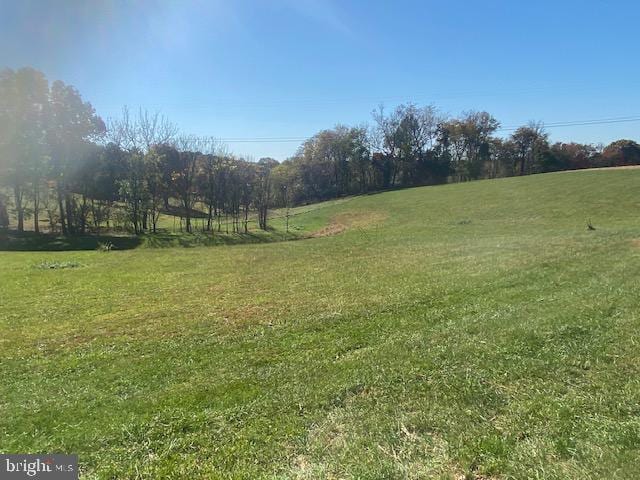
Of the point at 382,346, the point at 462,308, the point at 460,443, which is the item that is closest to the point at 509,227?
the point at 462,308

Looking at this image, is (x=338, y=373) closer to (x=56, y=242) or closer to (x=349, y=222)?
(x=56, y=242)

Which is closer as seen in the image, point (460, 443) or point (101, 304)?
point (460, 443)

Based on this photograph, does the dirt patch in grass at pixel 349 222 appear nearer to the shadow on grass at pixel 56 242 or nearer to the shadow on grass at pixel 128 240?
the shadow on grass at pixel 128 240

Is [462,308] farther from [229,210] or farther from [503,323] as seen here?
[229,210]

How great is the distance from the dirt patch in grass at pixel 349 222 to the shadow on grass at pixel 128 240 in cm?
224

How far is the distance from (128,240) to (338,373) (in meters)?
27.2

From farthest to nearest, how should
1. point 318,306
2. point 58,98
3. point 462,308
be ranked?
point 58,98 < point 318,306 < point 462,308

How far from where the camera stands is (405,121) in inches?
2510

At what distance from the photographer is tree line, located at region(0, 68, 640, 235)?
2964 centimetres

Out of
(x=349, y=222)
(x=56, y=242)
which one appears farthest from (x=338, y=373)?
(x=349, y=222)

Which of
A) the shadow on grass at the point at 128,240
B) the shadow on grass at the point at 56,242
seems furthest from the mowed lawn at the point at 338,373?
the shadow on grass at the point at 56,242

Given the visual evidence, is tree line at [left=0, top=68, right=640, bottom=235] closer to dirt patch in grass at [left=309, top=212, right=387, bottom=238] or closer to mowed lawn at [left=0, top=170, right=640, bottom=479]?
dirt patch in grass at [left=309, top=212, right=387, bottom=238]

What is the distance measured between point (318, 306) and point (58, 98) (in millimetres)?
32618

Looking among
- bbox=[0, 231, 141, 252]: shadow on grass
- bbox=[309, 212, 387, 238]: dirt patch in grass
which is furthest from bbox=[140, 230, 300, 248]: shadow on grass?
bbox=[309, 212, 387, 238]: dirt patch in grass
